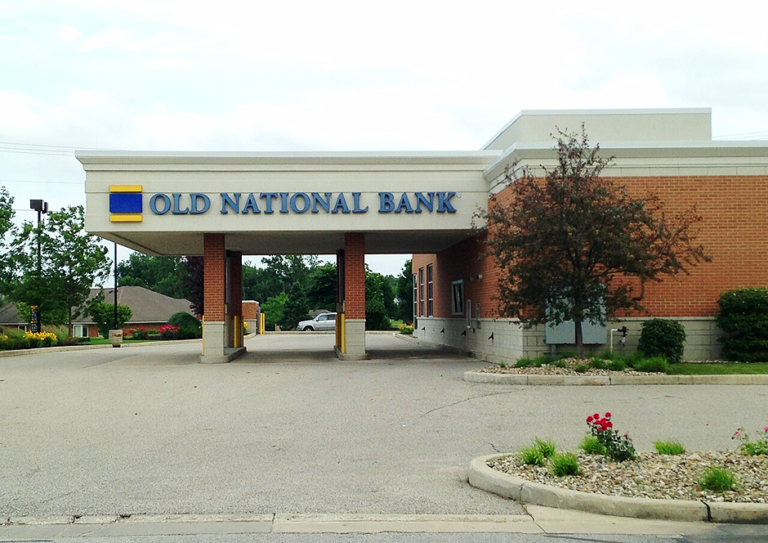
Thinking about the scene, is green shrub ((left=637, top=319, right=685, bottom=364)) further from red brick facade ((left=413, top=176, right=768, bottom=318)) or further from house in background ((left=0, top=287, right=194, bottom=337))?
house in background ((left=0, top=287, right=194, bottom=337))

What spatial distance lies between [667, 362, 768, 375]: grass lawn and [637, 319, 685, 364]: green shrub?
1248 millimetres

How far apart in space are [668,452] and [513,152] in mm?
12727

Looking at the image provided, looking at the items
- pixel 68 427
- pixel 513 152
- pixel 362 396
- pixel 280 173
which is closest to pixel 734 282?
pixel 513 152

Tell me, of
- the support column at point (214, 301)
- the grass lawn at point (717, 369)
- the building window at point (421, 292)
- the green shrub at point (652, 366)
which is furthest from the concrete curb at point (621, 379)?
the building window at point (421, 292)

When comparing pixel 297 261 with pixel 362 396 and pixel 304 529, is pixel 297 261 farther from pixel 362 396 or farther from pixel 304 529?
pixel 304 529

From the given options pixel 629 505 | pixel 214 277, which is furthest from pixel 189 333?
pixel 629 505

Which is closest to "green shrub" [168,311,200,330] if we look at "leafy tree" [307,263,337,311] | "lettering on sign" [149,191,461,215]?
"leafy tree" [307,263,337,311]

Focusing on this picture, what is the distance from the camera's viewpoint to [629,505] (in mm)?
6934

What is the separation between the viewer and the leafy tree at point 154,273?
100812 mm

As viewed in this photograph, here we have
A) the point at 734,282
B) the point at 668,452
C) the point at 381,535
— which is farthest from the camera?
the point at 734,282

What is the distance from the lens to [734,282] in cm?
2000

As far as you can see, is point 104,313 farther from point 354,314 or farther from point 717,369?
point 717,369

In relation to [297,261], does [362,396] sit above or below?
below

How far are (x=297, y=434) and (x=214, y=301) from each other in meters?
13.6
